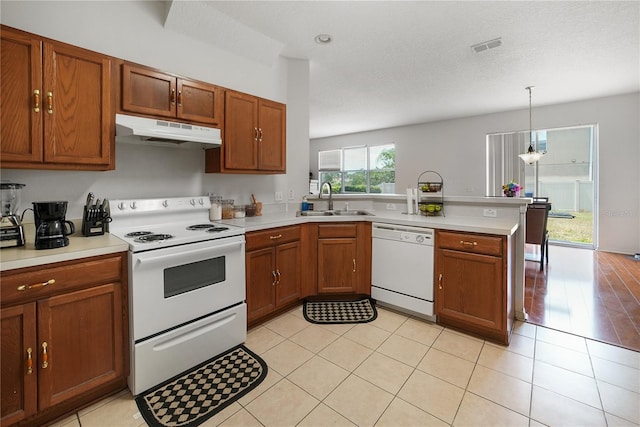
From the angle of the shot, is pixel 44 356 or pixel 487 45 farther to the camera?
pixel 487 45

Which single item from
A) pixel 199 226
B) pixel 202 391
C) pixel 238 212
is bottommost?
pixel 202 391

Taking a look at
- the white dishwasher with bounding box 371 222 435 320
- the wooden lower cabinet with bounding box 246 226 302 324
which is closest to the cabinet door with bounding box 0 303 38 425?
the wooden lower cabinet with bounding box 246 226 302 324

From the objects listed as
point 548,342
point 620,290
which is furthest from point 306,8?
point 620,290

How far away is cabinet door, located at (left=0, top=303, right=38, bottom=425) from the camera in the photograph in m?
1.31

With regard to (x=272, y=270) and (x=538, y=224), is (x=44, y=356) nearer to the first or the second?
(x=272, y=270)

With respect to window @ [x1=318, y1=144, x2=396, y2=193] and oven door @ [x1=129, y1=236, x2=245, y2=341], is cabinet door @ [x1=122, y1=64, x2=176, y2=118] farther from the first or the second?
window @ [x1=318, y1=144, x2=396, y2=193]

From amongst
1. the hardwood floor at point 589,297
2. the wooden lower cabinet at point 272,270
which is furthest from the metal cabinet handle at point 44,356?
the hardwood floor at point 589,297

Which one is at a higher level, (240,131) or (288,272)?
(240,131)

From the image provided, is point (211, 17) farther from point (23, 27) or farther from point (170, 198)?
point (170, 198)

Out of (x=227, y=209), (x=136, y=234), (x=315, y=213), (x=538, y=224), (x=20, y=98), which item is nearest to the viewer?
(x=20, y=98)

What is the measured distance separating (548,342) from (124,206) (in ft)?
10.7

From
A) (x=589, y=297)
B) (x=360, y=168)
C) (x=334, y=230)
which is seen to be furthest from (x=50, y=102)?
(x=360, y=168)

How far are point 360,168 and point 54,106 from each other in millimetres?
7318

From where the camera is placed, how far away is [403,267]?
104 inches
